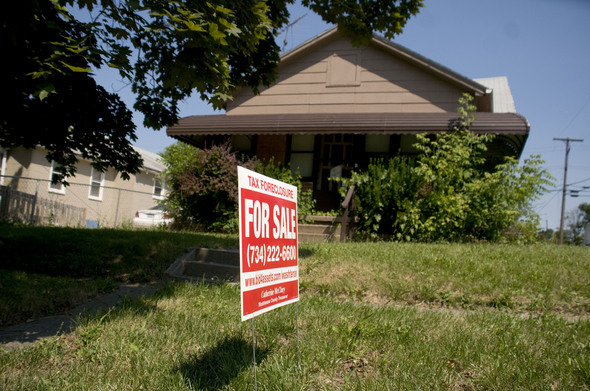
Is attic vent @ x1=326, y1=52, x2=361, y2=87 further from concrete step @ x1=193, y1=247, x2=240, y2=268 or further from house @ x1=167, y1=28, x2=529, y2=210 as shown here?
concrete step @ x1=193, y1=247, x2=240, y2=268

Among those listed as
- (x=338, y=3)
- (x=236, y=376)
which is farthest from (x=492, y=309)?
(x=338, y=3)

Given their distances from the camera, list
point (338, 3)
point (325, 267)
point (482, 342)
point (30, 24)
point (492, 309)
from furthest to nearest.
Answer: point (338, 3) < point (325, 267) < point (492, 309) < point (30, 24) < point (482, 342)

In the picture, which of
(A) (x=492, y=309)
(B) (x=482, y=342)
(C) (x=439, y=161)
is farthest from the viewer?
(C) (x=439, y=161)

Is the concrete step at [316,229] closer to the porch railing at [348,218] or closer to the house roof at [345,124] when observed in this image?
the porch railing at [348,218]

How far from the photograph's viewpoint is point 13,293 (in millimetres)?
5004

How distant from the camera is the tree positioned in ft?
12.6

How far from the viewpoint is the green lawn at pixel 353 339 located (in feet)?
9.16

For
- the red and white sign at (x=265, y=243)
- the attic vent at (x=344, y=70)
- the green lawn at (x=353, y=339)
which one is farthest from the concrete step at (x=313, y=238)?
the red and white sign at (x=265, y=243)

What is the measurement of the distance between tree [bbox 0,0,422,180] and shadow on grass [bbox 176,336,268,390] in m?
2.67

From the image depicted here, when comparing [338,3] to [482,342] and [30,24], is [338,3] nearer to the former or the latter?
[30,24]

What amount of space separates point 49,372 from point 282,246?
6.36 feet

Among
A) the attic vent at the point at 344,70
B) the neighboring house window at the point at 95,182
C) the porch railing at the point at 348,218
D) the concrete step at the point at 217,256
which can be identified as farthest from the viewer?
the neighboring house window at the point at 95,182

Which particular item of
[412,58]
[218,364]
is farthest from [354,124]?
[218,364]

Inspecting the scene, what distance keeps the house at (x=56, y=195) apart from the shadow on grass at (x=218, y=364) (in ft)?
27.9
